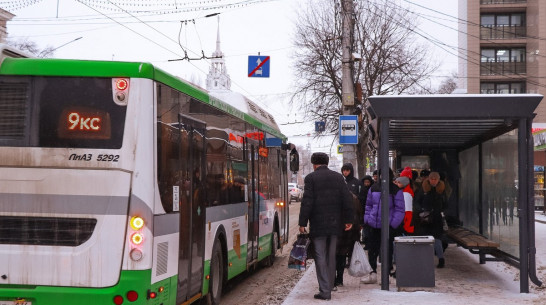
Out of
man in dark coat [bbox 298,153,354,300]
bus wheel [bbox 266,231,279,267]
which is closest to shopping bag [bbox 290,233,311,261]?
man in dark coat [bbox 298,153,354,300]

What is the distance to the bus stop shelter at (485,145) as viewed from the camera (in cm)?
995

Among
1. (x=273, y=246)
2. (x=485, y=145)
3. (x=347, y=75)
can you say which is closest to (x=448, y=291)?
(x=485, y=145)

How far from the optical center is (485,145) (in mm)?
13867

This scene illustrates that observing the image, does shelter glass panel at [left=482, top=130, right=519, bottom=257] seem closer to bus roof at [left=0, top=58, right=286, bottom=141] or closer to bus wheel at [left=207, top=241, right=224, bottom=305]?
bus wheel at [left=207, top=241, right=224, bottom=305]

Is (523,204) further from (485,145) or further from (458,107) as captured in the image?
(485,145)

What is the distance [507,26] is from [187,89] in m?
52.0

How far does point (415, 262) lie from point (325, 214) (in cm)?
165

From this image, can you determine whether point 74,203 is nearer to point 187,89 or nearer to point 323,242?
point 187,89

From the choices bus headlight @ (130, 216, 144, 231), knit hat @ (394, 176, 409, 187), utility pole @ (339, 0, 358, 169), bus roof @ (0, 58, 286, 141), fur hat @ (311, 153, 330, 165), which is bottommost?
bus headlight @ (130, 216, 144, 231)

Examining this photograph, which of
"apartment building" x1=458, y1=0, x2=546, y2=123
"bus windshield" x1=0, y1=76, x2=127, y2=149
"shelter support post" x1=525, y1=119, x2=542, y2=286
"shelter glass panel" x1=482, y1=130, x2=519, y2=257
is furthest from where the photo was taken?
"apartment building" x1=458, y1=0, x2=546, y2=123

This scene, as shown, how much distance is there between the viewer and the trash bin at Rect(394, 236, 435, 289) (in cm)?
1011

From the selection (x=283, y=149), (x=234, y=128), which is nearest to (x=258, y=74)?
(x=283, y=149)

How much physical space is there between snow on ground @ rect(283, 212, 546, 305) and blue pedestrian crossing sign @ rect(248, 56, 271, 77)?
1158cm

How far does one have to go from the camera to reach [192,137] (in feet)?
26.2
